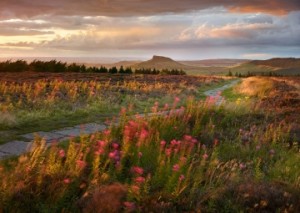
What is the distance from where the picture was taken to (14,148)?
901 centimetres

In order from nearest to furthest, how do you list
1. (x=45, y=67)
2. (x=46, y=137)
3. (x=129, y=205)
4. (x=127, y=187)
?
(x=129, y=205), (x=127, y=187), (x=46, y=137), (x=45, y=67)

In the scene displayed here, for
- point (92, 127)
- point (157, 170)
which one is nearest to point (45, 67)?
point (92, 127)

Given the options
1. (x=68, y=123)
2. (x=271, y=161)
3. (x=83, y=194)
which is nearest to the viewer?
(x=83, y=194)

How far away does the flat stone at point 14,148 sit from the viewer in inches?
336

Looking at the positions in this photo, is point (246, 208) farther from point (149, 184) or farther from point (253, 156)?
point (253, 156)

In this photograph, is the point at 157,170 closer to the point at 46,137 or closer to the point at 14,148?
the point at 14,148

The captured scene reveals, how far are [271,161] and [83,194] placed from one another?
4681mm

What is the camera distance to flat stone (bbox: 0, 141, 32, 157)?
8.55 meters

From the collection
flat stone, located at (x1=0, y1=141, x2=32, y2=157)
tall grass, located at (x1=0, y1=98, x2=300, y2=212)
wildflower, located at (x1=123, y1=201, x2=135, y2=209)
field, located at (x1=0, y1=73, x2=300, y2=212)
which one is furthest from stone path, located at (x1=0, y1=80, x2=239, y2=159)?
wildflower, located at (x1=123, y1=201, x2=135, y2=209)

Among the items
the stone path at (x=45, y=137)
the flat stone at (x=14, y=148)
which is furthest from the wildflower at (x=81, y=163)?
the flat stone at (x=14, y=148)

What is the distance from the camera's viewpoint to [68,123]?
502 inches

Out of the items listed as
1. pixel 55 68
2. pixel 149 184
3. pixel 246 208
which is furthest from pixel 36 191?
pixel 55 68

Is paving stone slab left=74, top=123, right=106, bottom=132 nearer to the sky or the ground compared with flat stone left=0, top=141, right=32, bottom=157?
nearer to the ground

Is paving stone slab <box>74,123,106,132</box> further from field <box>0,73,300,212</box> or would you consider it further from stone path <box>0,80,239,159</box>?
field <box>0,73,300,212</box>
